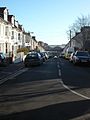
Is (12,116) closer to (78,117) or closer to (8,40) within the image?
(78,117)

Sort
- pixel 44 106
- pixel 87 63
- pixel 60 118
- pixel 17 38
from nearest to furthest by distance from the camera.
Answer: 1. pixel 60 118
2. pixel 44 106
3. pixel 87 63
4. pixel 17 38

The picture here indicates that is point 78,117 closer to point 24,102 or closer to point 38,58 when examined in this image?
point 24,102

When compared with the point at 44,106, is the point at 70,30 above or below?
above

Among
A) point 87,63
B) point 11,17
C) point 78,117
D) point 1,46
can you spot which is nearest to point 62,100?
point 78,117

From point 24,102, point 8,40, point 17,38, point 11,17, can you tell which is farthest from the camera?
point 17,38

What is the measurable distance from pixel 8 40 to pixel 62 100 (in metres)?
54.9

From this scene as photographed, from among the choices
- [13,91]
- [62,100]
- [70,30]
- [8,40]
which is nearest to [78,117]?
[62,100]

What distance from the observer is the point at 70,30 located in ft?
307

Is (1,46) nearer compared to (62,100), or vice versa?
(62,100)

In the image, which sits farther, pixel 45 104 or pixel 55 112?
pixel 45 104

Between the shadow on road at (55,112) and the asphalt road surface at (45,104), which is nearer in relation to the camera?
the shadow on road at (55,112)

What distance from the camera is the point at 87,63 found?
37.0 metres

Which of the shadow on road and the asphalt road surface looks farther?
the asphalt road surface

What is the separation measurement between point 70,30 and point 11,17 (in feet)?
82.5
